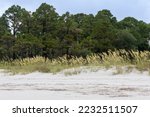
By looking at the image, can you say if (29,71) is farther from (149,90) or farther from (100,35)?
(100,35)

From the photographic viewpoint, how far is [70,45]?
39.7 m

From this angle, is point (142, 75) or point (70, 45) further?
point (70, 45)

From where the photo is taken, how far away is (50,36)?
131 feet

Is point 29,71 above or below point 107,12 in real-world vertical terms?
below

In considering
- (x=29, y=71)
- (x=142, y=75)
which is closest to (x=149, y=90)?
(x=142, y=75)

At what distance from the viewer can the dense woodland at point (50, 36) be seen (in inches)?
1519

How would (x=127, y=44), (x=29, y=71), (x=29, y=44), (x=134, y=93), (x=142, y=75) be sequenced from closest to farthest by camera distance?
1. (x=134, y=93)
2. (x=142, y=75)
3. (x=29, y=71)
4. (x=29, y=44)
5. (x=127, y=44)

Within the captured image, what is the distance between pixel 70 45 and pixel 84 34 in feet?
17.4

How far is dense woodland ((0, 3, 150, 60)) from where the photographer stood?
127 ft

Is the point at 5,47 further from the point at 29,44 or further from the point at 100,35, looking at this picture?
the point at 100,35

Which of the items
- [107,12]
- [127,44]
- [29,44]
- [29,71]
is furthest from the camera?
[107,12]

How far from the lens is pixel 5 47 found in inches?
1561

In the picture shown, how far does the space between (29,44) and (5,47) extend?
302 cm

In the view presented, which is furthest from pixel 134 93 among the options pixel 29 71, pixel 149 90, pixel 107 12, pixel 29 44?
pixel 107 12
